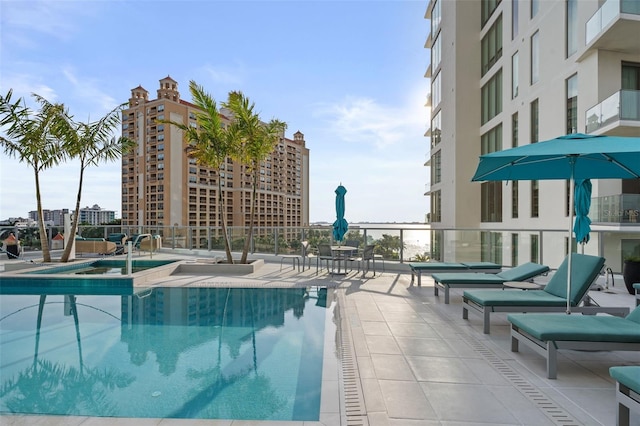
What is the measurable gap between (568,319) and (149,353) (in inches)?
172

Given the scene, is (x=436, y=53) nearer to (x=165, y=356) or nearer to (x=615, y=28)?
(x=615, y=28)

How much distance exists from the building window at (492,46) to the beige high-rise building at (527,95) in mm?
50

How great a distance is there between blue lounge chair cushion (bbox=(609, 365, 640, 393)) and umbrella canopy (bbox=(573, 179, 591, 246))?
4083mm

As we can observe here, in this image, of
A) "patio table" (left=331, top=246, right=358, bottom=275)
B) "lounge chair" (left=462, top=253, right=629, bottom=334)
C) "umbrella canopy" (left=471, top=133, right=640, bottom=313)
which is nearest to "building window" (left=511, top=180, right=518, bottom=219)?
"patio table" (left=331, top=246, right=358, bottom=275)

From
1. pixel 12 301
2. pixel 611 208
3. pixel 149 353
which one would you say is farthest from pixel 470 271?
pixel 12 301

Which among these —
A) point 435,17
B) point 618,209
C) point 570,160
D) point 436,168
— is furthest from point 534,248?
point 435,17

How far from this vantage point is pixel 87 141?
10281mm

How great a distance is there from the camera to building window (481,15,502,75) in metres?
17.2

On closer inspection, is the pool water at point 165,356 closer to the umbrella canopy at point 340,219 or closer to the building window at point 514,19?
the umbrella canopy at point 340,219

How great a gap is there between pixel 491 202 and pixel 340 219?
11.2 metres

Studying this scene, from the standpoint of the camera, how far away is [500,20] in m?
17.1

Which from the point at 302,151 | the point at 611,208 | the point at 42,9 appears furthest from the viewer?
the point at 302,151

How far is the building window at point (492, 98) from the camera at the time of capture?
17.3 m

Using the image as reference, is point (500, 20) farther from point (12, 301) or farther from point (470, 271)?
point (12, 301)
